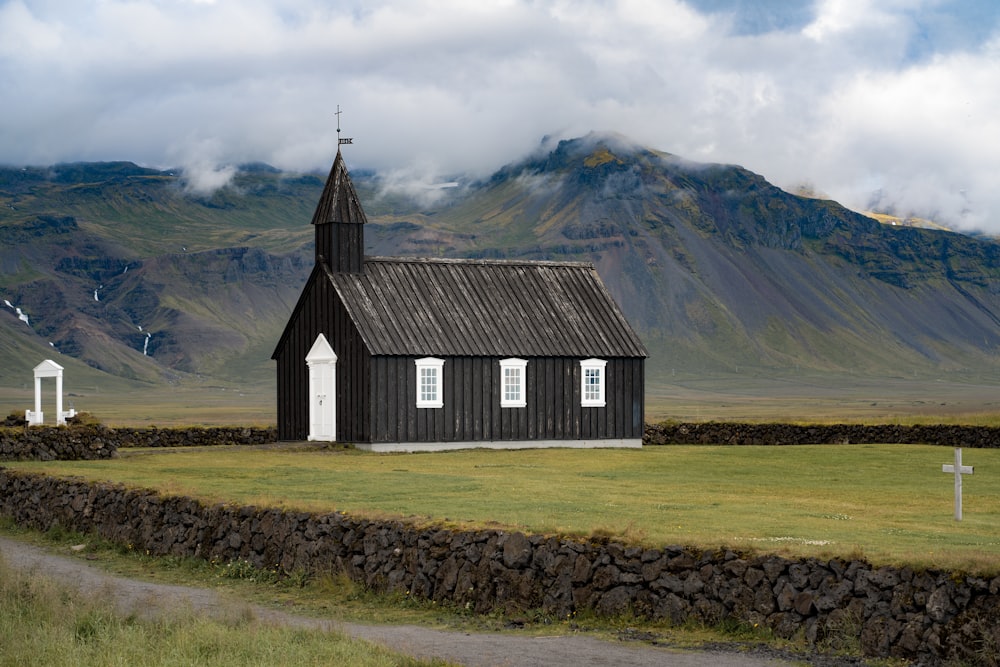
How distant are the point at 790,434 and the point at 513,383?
44.2 ft

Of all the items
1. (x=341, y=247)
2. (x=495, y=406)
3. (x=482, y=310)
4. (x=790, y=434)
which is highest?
(x=341, y=247)

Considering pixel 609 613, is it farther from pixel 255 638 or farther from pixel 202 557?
pixel 202 557

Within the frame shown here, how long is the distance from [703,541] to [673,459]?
26.2m

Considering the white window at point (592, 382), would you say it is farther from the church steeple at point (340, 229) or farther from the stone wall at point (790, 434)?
the church steeple at point (340, 229)

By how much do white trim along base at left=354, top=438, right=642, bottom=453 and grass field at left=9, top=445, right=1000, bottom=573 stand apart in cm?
143

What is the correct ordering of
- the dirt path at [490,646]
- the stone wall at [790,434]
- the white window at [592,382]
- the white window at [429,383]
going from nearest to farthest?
the dirt path at [490,646], the white window at [429,383], the white window at [592,382], the stone wall at [790,434]

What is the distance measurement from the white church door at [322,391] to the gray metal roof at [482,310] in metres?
2.15

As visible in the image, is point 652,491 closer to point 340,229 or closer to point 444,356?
point 444,356

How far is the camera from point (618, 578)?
1772 cm

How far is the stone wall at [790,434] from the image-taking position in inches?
2180

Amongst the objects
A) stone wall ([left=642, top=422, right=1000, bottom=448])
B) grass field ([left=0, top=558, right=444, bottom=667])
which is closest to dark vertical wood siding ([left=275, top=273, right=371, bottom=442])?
stone wall ([left=642, top=422, right=1000, bottom=448])

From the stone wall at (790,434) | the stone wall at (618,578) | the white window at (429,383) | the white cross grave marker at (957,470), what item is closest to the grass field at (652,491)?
the white cross grave marker at (957,470)

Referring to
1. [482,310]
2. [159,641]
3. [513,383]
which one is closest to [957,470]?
[159,641]

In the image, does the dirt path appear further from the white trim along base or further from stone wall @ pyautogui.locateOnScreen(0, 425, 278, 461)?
the white trim along base
